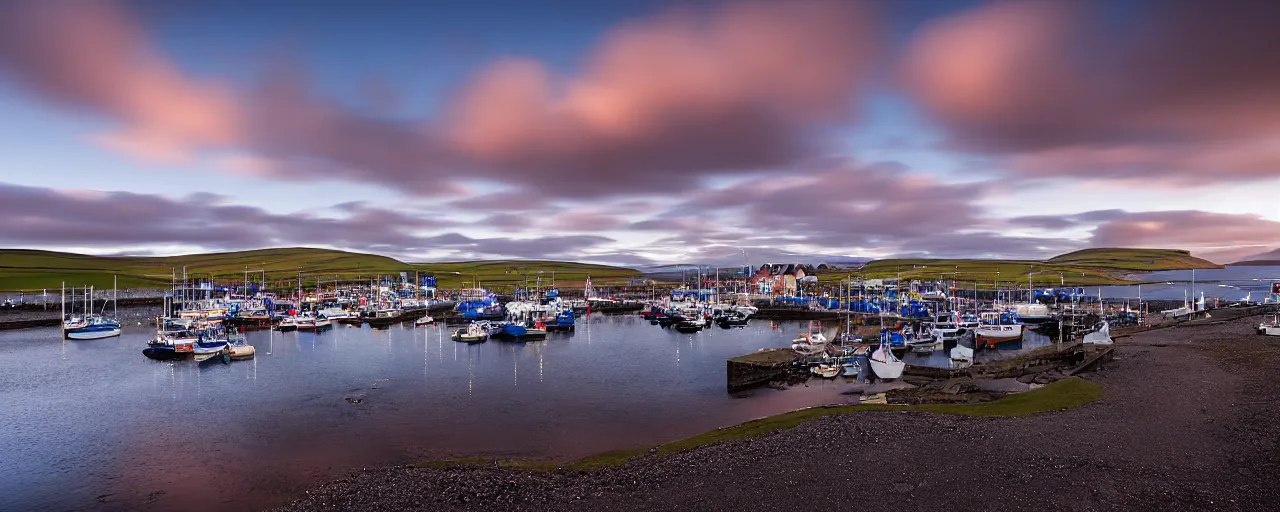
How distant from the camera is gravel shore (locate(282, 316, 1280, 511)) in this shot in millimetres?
18500

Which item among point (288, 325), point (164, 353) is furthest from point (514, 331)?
point (288, 325)

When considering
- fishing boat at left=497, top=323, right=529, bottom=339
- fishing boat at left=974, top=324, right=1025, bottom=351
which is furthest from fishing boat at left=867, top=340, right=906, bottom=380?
fishing boat at left=497, top=323, right=529, bottom=339

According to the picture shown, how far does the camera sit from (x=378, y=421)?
1420 inches

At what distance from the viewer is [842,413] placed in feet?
102

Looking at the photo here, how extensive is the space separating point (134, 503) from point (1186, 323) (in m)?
111

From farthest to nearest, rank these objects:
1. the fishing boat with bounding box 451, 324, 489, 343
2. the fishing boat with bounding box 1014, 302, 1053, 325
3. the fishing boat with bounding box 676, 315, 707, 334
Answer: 1. the fishing boat with bounding box 1014, 302, 1053, 325
2. the fishing boat with bounding box 676, 315, 707, 334
3. the fishing boat with bounding box 451, 324, 489, 343

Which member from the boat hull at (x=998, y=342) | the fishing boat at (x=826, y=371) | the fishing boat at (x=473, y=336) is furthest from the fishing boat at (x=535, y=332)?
the boat hull at (x=998, y=342)

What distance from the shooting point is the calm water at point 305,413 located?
26.9 metres

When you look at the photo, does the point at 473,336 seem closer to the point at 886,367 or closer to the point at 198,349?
the point at 198,349

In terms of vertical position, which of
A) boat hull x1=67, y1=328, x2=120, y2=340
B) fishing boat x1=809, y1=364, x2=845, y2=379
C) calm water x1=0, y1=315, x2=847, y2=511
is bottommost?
calm water x1=0, y1=315, x2=847, y2=511

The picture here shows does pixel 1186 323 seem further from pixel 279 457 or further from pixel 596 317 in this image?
pixel 279 457

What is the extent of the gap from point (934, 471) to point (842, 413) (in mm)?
10293

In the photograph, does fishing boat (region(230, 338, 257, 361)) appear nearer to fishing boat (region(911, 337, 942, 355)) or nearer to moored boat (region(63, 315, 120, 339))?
moored boat (region(63, 315, 120, 339))

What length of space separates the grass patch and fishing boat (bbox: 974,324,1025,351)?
113 ft
